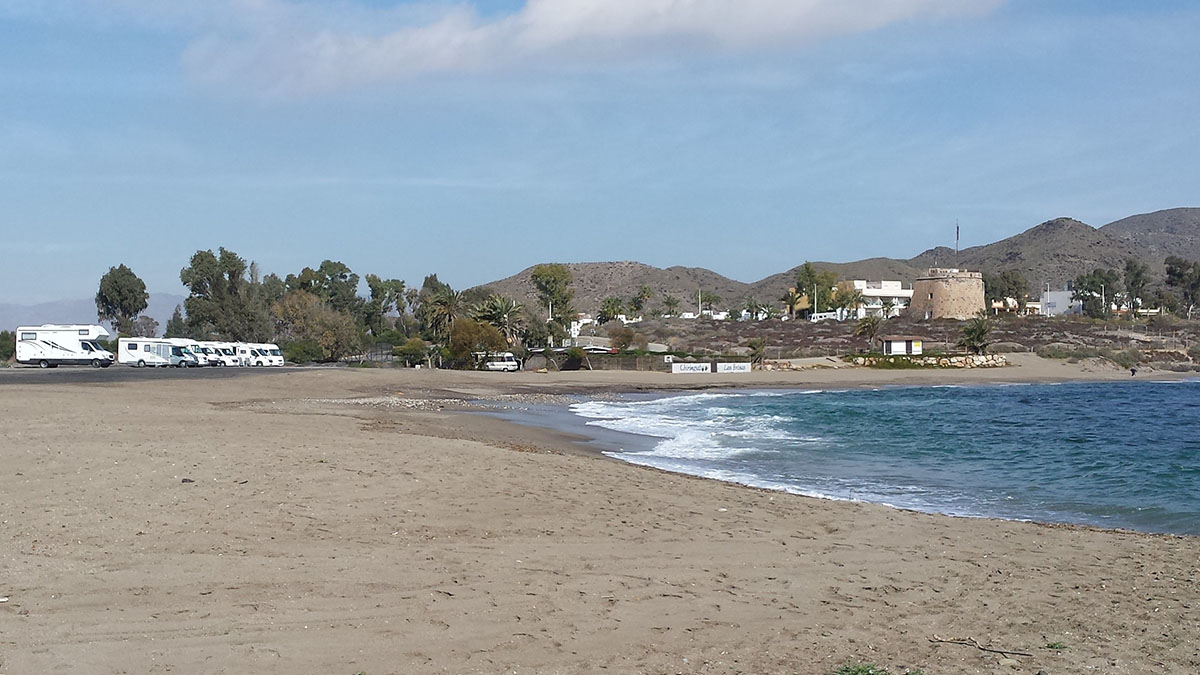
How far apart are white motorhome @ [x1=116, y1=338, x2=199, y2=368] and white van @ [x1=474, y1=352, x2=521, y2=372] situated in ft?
63.8

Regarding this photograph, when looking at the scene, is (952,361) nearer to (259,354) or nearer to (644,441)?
(259,354)

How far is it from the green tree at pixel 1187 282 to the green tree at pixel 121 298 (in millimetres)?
133756

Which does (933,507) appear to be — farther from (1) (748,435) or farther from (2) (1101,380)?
(2) (1101,380)

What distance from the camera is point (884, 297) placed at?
154 m

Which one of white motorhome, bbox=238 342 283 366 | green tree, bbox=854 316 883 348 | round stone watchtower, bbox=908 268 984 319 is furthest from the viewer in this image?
round stone watchtower, bbox=908 268 984 319

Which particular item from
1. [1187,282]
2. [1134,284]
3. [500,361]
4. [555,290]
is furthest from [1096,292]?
[500,361]

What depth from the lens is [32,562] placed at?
7680mm

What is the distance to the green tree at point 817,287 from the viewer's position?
462ft

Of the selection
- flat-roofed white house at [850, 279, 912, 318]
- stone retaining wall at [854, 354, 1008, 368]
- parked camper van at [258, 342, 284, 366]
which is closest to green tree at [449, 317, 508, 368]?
parked camper van at [258, 342, 284, 366]

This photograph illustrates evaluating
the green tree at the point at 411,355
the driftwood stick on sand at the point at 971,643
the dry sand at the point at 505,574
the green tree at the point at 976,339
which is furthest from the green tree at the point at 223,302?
the driftwood stick on sand at the point at 971,643

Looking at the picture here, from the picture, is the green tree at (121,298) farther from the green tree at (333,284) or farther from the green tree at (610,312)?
the green tree at (610,312)

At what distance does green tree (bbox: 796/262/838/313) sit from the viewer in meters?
141

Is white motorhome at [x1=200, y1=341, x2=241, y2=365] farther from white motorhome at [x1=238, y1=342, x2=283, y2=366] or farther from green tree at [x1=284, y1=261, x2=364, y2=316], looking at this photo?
green tree at [x1=284, y1=261, x2=364, y2=316]

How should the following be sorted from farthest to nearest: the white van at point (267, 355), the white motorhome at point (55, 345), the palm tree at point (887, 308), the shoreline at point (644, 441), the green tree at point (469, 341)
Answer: the palm tree at point (887, 308), the white van at point (267, 355), the green tree at point (469, 341), the white motorhome at point (55, 345), the shoreline at point (644, 441)
